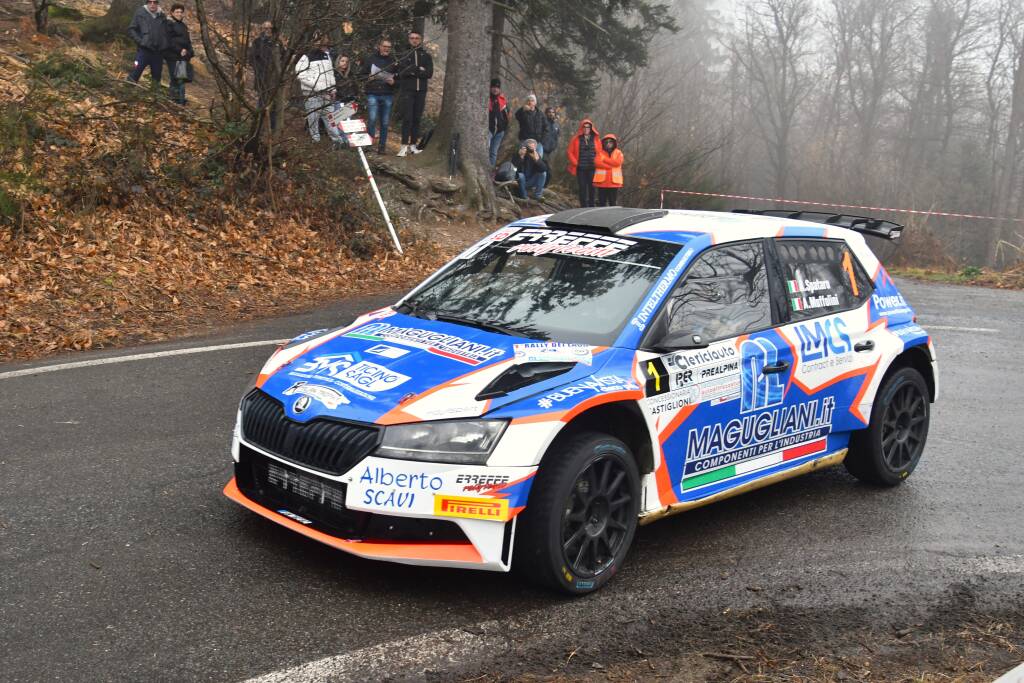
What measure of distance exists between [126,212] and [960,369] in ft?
31.4

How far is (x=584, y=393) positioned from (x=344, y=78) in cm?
1240

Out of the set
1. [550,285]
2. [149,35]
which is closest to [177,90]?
[149,35]

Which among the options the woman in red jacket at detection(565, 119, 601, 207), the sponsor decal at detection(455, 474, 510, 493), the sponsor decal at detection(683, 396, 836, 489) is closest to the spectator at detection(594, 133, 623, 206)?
the woman in red jacket at detection(565, 119, 601, 207)

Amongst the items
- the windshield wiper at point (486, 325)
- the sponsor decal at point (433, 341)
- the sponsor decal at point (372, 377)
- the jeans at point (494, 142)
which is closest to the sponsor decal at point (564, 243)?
the windshield wiper at point (486, 325)

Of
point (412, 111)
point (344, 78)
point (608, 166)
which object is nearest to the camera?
point (344, 78)

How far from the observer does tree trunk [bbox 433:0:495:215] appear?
721 inches

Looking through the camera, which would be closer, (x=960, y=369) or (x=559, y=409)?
(x=559, y=409)

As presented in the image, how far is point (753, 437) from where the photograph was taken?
5648 mm

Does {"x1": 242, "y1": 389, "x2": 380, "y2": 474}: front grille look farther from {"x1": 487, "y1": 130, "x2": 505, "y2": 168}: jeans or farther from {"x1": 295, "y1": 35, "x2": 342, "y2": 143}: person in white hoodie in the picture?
{"x1": 487, "y1": 130, "x2": 505, "y2": 168}: jeans

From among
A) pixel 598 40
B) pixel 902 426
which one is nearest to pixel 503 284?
pixel 902 426

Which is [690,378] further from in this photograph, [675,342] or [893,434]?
[893,434]

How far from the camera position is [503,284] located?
5.83m

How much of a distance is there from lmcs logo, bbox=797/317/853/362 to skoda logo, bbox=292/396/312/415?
278 cm

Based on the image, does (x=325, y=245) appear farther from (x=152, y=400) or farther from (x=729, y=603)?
(x=729, y=603)
